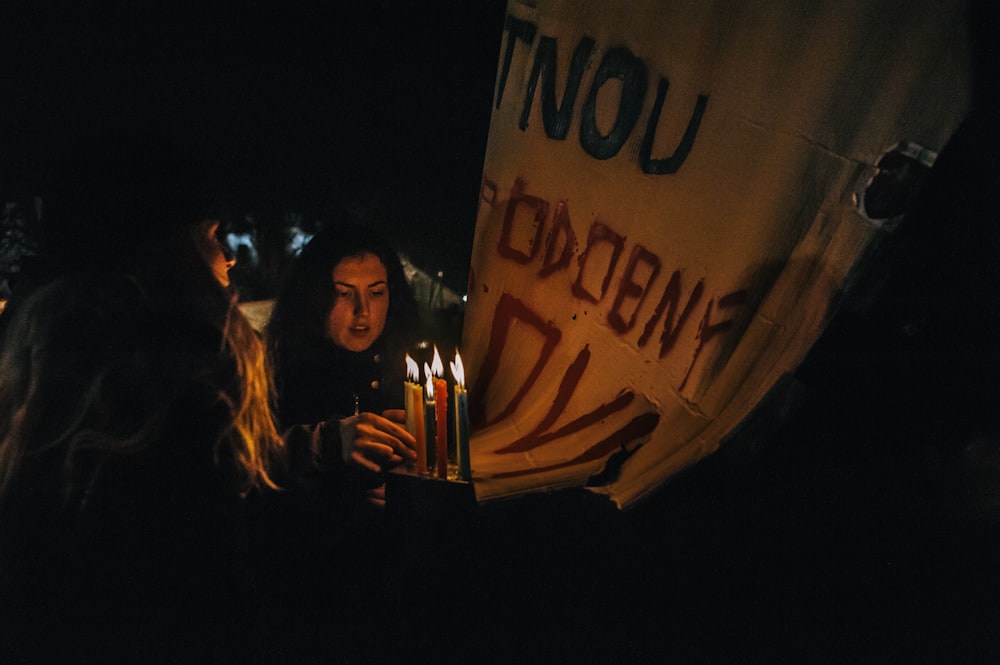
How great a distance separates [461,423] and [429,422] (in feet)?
0.30

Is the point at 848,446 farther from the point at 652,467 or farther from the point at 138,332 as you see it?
the point at 138,332

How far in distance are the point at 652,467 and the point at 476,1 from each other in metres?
1.70

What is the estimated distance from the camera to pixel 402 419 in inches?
77.9

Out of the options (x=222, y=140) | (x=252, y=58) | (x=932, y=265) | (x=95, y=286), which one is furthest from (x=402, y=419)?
(x=932, y=265)

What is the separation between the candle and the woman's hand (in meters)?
0.06

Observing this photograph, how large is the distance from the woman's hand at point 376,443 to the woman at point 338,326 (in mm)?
375

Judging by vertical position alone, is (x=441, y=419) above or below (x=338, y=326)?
above

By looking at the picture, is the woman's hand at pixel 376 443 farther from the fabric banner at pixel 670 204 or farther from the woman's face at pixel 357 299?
the woman's face at pixel 357 299

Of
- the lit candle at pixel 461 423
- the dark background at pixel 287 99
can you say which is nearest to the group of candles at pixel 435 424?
the lit candle at pixel 461 423

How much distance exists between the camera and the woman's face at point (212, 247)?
1853 millimetres

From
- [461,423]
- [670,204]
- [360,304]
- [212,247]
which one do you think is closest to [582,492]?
[461,423]

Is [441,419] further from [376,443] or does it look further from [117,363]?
[117,363]

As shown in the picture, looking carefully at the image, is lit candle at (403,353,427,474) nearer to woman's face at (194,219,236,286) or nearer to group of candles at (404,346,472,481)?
group of candles at (404,346,472,481)

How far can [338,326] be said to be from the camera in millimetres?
2236
